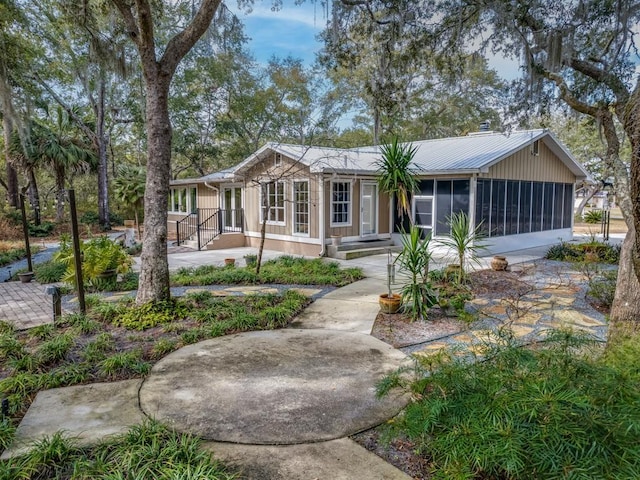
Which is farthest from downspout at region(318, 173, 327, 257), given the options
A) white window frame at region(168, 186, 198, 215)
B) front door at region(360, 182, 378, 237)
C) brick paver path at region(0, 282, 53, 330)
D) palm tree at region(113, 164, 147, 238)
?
palm tree at region(113, 164, 147, 238)

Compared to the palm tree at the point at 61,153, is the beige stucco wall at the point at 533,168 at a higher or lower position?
lower

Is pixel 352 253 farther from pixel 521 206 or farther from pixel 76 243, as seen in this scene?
pixel 76 243

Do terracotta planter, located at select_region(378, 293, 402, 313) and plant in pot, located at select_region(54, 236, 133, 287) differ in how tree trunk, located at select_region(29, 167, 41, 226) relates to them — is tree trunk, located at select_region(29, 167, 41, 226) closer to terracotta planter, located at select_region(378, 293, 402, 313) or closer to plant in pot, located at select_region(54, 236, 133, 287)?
plant in pot, located at select_region(54, 236, 133, 287)

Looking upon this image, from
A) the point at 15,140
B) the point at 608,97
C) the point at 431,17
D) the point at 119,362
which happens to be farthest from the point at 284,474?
the point at 15,140

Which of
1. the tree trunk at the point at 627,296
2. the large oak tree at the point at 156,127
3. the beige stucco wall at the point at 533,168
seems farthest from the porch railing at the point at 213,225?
the tree trunk at the point at 627,296

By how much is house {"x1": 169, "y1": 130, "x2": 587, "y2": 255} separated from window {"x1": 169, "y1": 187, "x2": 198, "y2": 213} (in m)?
3.21

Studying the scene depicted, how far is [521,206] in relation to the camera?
13.5 meters

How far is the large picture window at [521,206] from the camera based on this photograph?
1219cm

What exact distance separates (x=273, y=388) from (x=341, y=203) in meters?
9.44

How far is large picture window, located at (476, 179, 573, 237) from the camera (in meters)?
12.2

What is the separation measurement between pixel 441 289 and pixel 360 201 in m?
6.86

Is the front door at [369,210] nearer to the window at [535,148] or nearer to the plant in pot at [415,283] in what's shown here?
the window at [535,148]

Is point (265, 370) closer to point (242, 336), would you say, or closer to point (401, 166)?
point (242, 336)

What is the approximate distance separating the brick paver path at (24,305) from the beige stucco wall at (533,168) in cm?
1042
